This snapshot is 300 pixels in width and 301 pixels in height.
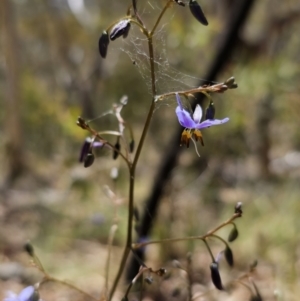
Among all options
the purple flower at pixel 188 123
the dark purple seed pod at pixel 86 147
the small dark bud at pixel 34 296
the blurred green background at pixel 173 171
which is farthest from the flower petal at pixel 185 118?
the small dark bud at pixel 34 296

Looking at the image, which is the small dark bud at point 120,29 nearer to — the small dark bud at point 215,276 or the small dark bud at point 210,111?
the small dark bud at point 210,111

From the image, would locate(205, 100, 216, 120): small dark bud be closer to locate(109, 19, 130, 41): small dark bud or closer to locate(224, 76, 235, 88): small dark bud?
locate(224, 76, 235, 88): small dark bud

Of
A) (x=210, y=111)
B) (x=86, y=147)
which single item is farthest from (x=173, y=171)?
(x=210, y=111)

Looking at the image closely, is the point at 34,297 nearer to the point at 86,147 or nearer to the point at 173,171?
the point at 86,147

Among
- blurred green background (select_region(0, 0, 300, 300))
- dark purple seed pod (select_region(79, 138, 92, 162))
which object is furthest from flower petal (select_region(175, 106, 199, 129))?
dark purple seed pod (select_region(79, 138, 92, 162))

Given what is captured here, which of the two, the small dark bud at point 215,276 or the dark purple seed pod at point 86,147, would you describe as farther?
the dark purple seed pod at point 86,147

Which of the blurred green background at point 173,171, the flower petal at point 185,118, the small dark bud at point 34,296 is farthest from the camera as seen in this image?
the blurred green background at point 173,171

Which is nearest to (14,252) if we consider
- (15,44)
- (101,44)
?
(101,44)

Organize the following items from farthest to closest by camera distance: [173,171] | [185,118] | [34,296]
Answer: [173,171], [34,296], [185,118]

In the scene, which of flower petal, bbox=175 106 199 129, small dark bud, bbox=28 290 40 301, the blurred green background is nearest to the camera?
flower petal, bbox=175 106 199 129
